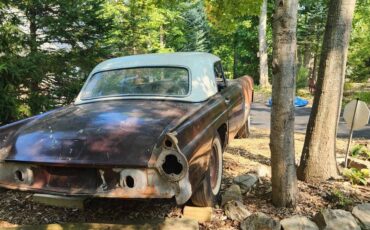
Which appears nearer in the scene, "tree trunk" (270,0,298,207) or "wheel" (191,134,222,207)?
"tree trunk" (270,0,298,207)

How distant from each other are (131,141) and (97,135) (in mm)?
372

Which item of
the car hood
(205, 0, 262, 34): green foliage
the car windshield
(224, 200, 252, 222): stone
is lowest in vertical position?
(224, 200, 252, 222): stone

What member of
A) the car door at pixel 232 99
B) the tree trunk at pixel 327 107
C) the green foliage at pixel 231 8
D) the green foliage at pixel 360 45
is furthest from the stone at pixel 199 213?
the green foliage at pixel 360 45

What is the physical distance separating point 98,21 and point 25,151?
26.2ft

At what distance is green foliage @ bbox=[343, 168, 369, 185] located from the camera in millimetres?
5324

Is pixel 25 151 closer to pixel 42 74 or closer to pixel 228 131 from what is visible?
pixel 228 131

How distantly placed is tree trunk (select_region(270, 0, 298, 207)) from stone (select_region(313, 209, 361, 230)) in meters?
0.53

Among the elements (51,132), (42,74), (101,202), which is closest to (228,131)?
(101,202)

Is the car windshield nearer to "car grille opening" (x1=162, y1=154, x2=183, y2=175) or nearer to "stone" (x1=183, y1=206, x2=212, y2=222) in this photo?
"stone" (x1=183, y1=206, x2=212, y2=222)

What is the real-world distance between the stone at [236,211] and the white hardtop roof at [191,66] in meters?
1.32

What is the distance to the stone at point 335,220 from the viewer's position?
3.73 m

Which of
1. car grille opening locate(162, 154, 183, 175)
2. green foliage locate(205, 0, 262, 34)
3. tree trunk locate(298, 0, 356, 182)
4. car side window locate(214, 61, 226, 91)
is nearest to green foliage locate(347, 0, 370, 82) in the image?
green foliage locate(205, 0, 262, 34)

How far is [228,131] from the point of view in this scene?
18.3 feet

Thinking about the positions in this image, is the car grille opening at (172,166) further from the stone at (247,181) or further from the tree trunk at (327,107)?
the tree trunk at (327,107)
